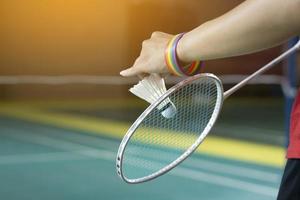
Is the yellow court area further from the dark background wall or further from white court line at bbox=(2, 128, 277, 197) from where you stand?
white court line at bbox=(2, 128, 277, 197)

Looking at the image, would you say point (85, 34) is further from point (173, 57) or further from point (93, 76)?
point (173, 57)

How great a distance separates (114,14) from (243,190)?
5225 mm

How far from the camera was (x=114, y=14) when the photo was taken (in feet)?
26.2

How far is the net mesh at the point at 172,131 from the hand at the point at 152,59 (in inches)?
6.0

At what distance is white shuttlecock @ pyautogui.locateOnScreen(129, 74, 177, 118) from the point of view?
974 millimetres

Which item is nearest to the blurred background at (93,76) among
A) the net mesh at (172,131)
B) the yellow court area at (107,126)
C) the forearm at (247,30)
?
the yellow court area at (107,126)

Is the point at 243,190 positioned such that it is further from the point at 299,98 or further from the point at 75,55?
the point at 75,55

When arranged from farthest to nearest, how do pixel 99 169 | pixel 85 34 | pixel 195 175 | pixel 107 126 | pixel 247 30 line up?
pixel 85 34 < pixel 107 126 < pixel 99 169 < pixel 195 175 < pixel 247 30

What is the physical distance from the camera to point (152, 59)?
898 mm

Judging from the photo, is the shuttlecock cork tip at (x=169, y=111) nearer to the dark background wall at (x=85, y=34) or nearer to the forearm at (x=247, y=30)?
the forearm at (x=247, y=30)

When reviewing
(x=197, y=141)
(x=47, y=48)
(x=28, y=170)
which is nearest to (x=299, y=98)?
(x=197, y=141)

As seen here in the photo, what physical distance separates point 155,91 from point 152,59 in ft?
0.41

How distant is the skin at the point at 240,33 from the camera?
730 millimetres

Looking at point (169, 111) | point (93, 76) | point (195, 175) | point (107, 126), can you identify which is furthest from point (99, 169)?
point (93, 76)
